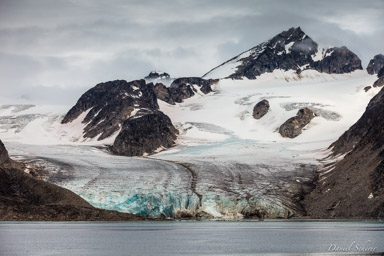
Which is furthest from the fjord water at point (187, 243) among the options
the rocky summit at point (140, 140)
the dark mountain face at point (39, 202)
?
the rocky summit at point (140, 140)

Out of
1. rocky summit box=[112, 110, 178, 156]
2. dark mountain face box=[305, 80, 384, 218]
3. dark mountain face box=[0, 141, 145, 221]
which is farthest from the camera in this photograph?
rocky summit box=[112, 110, 178, 156]

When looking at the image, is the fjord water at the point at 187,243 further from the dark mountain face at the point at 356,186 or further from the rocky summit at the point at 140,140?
the rocky summit at the point at 140,140

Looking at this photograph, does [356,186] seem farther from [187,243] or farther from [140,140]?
[140,140]

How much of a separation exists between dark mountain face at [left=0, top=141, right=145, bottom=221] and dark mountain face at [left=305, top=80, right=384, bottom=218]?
109 feet

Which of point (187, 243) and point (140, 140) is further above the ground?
point (140, 140)

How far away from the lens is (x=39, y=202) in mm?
111000

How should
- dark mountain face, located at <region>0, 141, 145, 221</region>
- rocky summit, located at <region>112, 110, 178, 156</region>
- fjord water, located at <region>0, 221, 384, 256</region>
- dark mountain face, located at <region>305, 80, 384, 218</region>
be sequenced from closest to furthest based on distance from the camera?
1. fjord water, located at <region>0, 221, 384, 256</region>
2. dark mountain face, located at <region>0, 141, 145, 221</region>
3. dark mountain face, located at <region>305, 80, 384, 218</region>
4. rocky summit, located at <region>112, 110, 178, 156</region>

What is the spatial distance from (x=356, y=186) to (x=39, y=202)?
177ft

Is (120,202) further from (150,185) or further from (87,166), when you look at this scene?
(87,166)

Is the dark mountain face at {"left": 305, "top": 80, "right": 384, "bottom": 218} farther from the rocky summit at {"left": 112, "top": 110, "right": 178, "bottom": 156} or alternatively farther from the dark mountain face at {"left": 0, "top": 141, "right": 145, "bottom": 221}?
the rocky summit at {"left": 112, "top": 110, "right": 178, "bottom": 156}

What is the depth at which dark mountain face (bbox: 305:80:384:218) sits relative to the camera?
10906 cm

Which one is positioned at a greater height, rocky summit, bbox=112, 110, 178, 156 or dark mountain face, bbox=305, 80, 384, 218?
rocky summit, bbox=112, 110, 178, 156

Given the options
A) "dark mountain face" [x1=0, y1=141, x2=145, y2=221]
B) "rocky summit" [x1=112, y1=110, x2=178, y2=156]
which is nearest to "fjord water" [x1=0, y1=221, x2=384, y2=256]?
"dark mountain face" [x1=0, y1=141, x2=145, y2=221]

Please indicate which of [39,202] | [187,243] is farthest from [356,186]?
[187,243]
